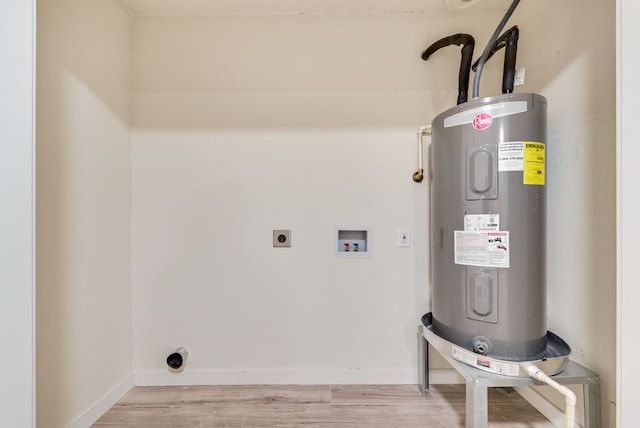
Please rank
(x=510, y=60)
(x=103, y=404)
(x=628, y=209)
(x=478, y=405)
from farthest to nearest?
(x=103, y=404)
(x=510, y=60)
(x=478, y=405)
(x=628, y=209)

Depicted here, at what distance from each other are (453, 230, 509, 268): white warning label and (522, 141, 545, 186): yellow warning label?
224 mm

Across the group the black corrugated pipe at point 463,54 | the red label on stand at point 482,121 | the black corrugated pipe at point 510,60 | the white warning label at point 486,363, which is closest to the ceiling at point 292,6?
the black corrugated pipe at point 463,54

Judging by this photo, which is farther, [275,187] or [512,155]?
[275,187]

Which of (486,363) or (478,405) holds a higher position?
(486,363)

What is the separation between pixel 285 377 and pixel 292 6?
84.4 inches

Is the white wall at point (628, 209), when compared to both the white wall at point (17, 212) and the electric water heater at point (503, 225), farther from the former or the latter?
the white wall at point (17, 212)

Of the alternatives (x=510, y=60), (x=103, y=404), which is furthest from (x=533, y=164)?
(x=103, y=404)

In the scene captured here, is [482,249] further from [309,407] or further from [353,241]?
[309,407]

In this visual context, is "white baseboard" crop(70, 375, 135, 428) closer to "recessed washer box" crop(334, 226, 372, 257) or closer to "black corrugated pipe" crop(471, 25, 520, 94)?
"recessed washer box" crop(334, 226, 372, 257)

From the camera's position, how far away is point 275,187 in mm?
1518

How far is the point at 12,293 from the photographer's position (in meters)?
0.65

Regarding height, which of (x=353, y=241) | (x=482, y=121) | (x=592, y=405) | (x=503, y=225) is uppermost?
(x=482, y=121)

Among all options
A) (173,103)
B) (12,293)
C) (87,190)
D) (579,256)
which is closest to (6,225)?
(12,293)

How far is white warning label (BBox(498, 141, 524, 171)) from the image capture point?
94 centimetres
